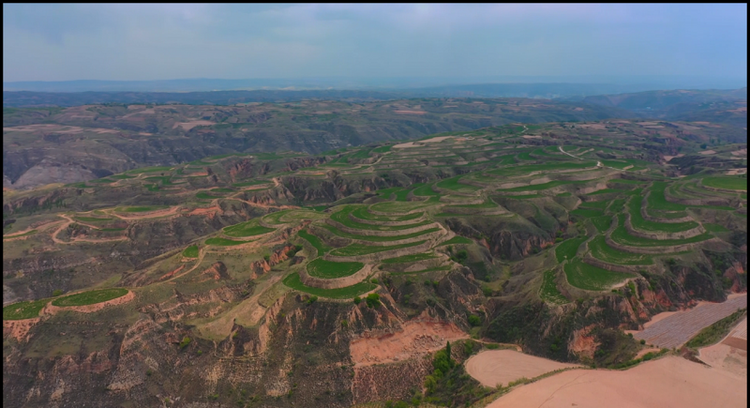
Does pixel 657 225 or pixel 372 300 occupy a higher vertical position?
pixel 657 225

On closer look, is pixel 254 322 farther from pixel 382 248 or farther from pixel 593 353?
pixel 593 353

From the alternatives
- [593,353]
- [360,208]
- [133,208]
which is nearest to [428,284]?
[593,353]

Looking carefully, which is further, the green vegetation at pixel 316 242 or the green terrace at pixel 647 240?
the green vegetation at pixel 316 242

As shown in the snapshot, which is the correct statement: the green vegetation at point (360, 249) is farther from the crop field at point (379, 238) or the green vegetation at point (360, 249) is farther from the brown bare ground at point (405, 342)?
the brown bare ground at point (405, 342)

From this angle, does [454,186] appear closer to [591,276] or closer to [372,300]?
[591,276]

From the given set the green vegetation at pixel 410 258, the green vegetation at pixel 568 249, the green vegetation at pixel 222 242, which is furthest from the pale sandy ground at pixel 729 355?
the green vegetation at pixel 222 242

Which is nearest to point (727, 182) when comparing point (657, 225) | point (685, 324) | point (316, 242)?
point (657, 225)

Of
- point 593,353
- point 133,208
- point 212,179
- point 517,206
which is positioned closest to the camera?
point 593,353
